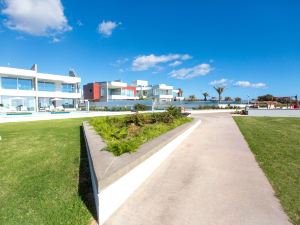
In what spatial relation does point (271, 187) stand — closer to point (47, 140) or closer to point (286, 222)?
point (286, 222)

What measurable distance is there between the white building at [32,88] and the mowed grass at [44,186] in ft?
84.0

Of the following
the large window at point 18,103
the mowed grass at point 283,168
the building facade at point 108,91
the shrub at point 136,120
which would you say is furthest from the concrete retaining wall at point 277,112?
the building facade at point 108,91

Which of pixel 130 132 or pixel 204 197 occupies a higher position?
pixel 130 132

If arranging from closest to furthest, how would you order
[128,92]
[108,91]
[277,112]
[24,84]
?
[277,112] < [24,84] < [108,91] < [128,92]

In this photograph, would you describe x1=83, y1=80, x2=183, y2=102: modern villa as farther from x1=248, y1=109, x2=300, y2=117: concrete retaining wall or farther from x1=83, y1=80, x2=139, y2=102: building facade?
x1=248, y1=109, x2=300, y2=117: concrete retaining wall

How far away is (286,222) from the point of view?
9.96 feet

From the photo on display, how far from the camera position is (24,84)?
30.5 m

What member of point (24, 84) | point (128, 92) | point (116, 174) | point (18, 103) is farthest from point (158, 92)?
point (116, 174)

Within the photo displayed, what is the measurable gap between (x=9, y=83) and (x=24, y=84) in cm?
207

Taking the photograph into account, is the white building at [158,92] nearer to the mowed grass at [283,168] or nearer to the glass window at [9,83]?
the glass window at [9,83]

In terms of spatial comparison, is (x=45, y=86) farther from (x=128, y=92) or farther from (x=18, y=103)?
(x=128, y=92)

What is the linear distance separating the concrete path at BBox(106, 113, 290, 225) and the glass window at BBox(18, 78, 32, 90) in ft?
102

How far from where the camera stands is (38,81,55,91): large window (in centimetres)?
3294

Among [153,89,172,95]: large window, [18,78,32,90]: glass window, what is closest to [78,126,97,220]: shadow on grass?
[18,78,32,90]: glass window
